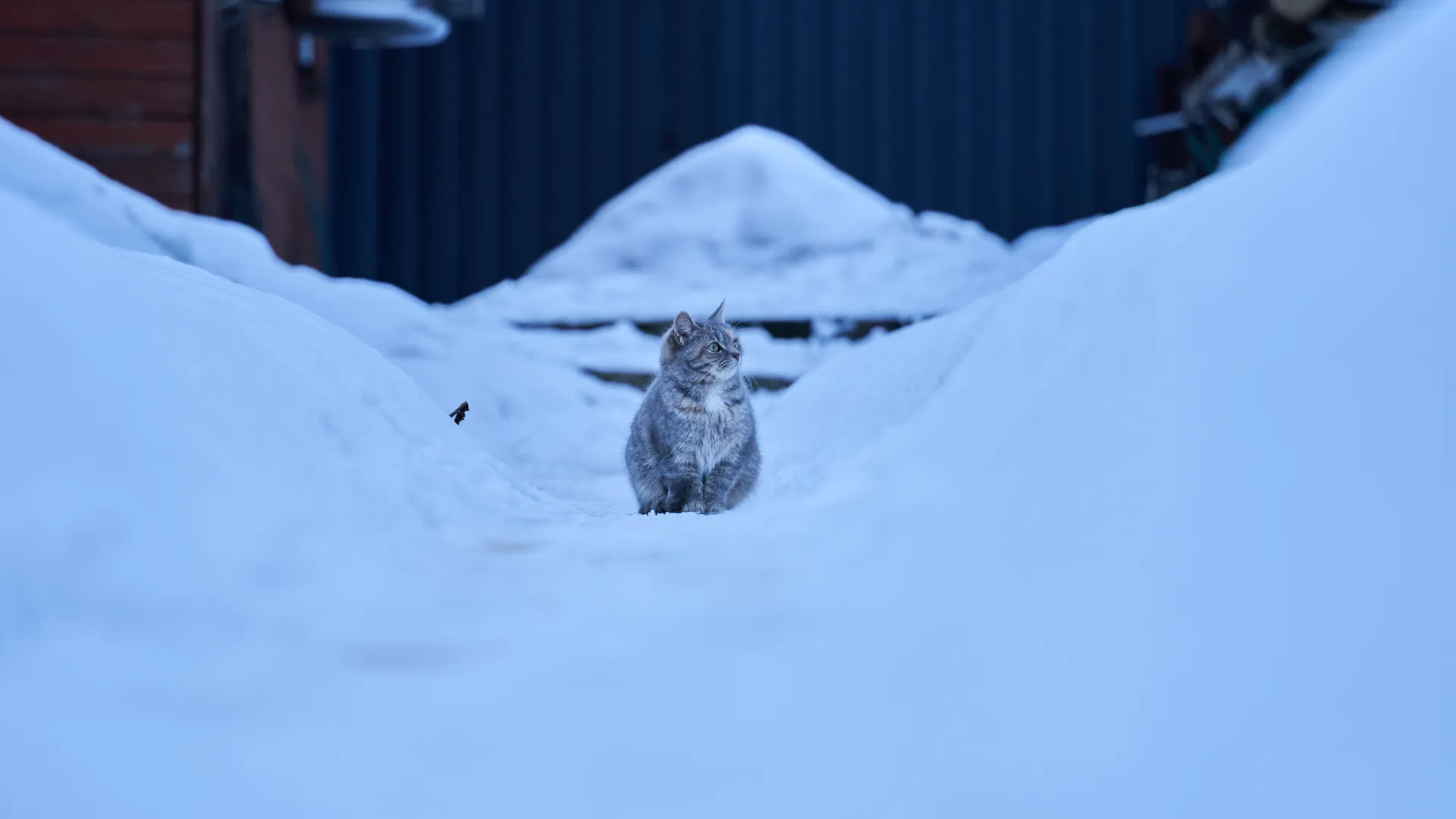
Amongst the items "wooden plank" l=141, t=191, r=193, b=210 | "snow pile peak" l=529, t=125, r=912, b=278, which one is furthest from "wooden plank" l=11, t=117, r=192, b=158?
"snow pile peak" l=529, t=125, r=912, b=278

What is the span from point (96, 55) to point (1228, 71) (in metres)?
6.03

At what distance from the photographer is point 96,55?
519cm

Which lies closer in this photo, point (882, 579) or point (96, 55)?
point (882, 579)

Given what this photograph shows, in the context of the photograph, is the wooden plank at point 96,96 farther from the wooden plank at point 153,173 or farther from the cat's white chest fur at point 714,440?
the cat's white chest fur at point 714,440

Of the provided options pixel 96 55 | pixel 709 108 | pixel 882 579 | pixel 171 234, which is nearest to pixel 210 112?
pixel 96 55

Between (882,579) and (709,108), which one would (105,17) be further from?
(882,579)

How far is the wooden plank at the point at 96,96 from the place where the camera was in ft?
16.8

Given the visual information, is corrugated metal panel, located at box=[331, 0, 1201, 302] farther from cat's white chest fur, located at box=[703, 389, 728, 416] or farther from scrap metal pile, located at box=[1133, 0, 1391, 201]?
cat's white chest fur, located at box=[703, 389, 728, 416]

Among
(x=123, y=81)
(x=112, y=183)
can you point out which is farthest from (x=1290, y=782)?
(x=123, y=81)

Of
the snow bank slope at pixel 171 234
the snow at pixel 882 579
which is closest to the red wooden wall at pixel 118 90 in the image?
the snow bank slope at pixel 171 234

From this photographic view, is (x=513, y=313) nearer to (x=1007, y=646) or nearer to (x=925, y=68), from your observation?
(x=925, y=68)

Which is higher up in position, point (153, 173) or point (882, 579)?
point (153, 173)

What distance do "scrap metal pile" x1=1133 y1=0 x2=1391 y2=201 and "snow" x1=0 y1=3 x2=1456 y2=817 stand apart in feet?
15.0

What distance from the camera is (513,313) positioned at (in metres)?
6.36
